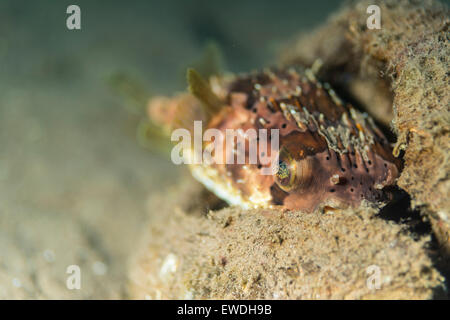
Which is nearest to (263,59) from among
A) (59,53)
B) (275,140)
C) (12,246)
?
(59,53)

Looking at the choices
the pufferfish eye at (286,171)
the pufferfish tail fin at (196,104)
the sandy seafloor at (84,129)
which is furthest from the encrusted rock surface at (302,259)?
the sandy seafloor at (84,129)

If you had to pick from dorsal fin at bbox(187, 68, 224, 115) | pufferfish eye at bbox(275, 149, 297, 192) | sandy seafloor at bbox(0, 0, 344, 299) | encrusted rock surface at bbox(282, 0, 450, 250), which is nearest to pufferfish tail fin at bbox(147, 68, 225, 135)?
dorsal fin at bbox(187, 68, 224, 115)

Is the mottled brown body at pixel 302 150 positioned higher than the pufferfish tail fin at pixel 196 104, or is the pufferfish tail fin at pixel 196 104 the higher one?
the pufferfish tail fin at pixel 196 104

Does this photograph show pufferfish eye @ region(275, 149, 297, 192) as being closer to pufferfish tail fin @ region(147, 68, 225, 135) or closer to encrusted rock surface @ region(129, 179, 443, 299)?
encrusted rock surface @ region(129, 179, 443, 299)

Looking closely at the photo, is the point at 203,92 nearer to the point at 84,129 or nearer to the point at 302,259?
the point at 302,259

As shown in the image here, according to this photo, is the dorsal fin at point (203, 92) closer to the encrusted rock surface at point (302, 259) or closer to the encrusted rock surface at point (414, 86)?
the encrusted rock surface at point (302, 259)

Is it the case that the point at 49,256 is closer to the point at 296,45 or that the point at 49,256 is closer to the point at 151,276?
the point at 151,276

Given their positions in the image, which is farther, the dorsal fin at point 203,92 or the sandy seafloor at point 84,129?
the sandy seafloor at point 84,129
